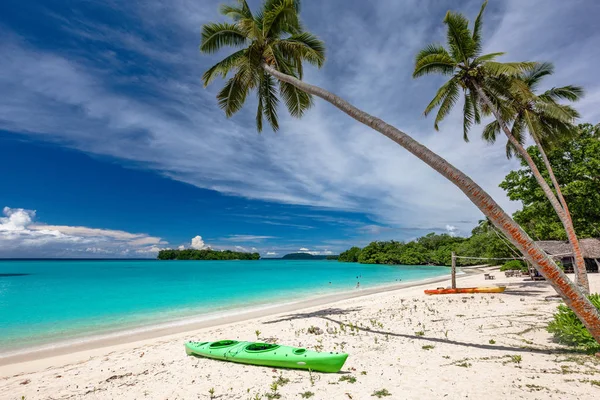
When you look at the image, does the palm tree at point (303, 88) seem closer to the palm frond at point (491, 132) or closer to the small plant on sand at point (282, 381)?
the small plant on sand at point (282, 381)

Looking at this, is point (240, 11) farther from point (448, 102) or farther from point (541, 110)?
point (541, 110)

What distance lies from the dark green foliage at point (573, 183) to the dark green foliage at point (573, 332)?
1149 cm

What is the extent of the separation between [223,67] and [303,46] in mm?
2711

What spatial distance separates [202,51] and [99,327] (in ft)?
38.4

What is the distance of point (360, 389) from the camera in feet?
14.3

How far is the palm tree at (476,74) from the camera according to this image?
28.9 ft

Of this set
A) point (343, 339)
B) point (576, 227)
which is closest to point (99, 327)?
point (343, 339)

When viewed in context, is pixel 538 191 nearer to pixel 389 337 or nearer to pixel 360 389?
pixel 389 337

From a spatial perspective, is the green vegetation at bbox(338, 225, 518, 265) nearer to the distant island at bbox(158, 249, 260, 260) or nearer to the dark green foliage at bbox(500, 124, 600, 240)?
the dark green foliage at bbox(500, 124, 600, 240)

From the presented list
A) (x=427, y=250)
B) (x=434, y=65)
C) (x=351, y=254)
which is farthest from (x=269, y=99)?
(x=351, y=254)

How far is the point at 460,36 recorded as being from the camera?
30.9 ft

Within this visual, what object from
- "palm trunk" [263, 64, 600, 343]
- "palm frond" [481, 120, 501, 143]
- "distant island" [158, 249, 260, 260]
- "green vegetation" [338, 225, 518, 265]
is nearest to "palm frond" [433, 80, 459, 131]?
"palm frond" [481, 120, 501, 143]

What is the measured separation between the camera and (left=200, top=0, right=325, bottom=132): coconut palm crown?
29.1 feet

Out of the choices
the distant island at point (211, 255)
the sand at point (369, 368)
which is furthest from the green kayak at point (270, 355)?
the distant island at point (211, 255)
